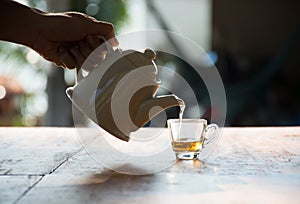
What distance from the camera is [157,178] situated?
74 centimetres

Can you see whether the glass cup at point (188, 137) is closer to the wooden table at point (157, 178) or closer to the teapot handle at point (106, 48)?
the wooden table at point (157, 178)

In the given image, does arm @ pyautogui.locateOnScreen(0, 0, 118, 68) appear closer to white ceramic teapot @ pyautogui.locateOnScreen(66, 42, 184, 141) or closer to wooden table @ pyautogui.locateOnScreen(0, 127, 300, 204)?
white ceramic teapot @ pyautogui.locateOnScreen(66, 42, 184, 141)

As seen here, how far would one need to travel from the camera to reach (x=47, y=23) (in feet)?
2.98

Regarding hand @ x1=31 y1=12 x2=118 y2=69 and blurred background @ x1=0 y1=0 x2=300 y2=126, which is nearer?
hand @ x1=31 y1=12 x2=118 y2=69

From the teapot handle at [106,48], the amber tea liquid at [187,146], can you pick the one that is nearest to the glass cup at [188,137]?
the amber tea liquid at [187,146]

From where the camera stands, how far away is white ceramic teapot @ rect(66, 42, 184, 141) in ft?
2.75

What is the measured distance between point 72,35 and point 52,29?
4 centimetres

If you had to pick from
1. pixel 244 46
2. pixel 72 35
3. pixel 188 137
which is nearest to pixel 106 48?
pixel 72 35

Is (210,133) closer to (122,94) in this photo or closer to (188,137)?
(188,137)

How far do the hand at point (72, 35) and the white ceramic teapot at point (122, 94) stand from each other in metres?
0.06

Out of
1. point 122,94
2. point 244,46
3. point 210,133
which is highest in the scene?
point 122,94

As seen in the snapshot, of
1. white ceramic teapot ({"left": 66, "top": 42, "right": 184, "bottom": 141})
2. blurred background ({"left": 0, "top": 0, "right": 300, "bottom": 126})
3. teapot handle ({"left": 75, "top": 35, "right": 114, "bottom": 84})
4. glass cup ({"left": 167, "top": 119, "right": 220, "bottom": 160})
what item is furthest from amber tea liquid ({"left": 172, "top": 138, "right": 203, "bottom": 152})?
blurred background ({"left": 0, "top": 0, "right": 300, "bottom": 126})

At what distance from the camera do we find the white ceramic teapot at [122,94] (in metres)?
0.84

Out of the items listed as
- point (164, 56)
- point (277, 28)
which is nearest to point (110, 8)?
point (164, 56)
